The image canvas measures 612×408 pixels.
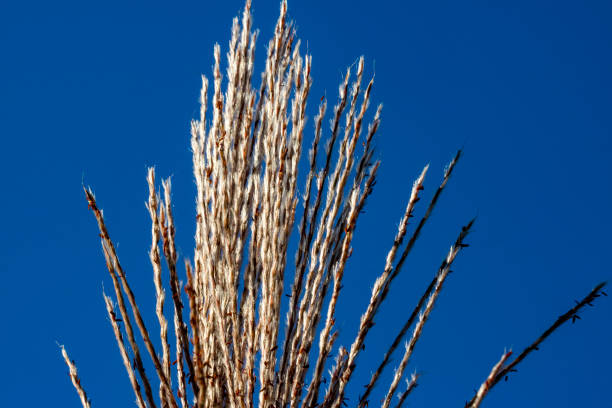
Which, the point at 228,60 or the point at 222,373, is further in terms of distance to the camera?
the point at 228,60

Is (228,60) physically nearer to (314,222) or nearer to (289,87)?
(289,87)

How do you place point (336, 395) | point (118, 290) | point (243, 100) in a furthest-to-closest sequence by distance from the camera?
point (243, 100)
point (336, 395)
point (118, 290)

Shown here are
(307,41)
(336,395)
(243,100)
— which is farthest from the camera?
(307,41)

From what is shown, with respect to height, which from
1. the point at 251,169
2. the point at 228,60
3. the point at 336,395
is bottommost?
the point at 336,395

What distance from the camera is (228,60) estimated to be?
2.28m

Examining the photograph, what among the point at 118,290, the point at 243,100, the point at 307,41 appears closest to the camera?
the point at 118,290

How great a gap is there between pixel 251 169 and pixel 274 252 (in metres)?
0.36

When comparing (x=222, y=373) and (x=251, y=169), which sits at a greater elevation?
(x=251, y=169)

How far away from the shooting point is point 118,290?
1.93 meters

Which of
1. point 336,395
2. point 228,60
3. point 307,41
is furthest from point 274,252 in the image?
point 307,41

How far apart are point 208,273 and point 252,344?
0.85 ft

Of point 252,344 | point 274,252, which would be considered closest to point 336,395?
point 252,344

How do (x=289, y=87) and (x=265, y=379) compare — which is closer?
(x=265, y=379)

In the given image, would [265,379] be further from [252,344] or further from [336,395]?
[336,395]
